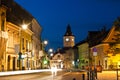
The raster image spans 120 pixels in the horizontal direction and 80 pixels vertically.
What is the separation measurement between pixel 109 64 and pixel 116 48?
181ft

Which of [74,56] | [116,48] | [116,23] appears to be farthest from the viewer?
[74,56]

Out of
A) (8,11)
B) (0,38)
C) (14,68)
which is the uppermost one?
(8,11)

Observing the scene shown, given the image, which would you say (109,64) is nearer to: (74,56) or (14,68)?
(14,68)

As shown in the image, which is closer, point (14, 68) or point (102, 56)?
point (14, 68)

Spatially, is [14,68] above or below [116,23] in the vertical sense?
below

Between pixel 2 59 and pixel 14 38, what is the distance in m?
11.0

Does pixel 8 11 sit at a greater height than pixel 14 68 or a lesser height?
greater

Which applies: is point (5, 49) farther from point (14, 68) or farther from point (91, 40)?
point (91, 40)

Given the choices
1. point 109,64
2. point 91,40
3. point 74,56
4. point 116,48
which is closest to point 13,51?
point 116,48

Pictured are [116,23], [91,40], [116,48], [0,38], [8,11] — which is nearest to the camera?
[116,23]

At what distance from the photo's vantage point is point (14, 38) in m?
74.6

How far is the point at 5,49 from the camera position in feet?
217

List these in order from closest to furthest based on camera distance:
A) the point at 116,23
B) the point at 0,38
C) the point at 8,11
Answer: the point at 116,23
the point at 0,38
the point at 8,11

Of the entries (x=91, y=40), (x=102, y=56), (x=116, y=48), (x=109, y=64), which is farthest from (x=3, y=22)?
(x=91, y=40)
